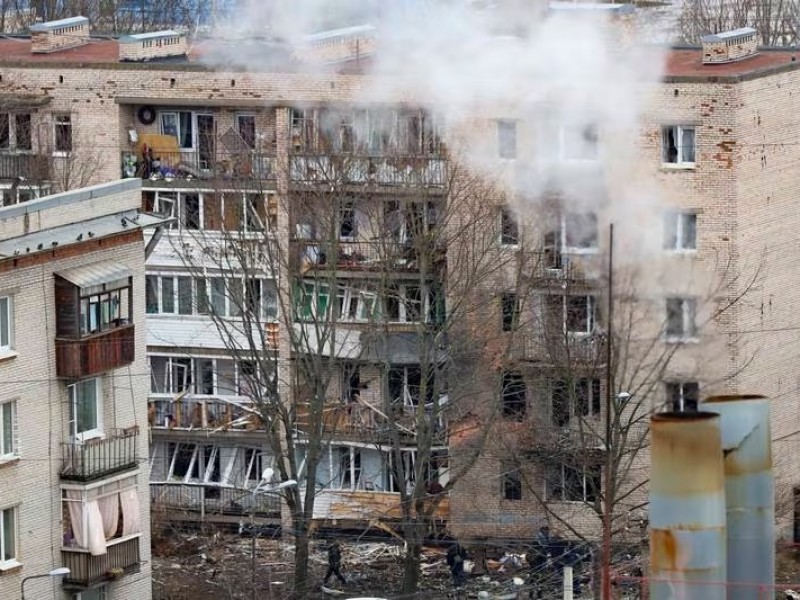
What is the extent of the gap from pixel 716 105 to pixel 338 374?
9.61 m

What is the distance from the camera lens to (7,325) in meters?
45.0

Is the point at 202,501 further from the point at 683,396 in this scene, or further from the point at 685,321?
the point at 683,396

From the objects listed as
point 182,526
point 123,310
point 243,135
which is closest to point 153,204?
point 243,135

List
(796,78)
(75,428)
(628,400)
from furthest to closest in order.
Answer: (796,78) → (628,400) → (75,428)

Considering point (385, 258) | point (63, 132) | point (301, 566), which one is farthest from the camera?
point (63, 132)

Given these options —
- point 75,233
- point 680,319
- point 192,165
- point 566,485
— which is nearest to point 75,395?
point 75,233

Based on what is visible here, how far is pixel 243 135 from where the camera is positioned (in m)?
58.4

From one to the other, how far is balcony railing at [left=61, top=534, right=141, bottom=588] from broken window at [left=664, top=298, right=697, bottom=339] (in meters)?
10.0

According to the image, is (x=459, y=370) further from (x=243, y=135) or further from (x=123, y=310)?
(x=123, y=310)

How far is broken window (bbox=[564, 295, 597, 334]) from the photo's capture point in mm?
53562

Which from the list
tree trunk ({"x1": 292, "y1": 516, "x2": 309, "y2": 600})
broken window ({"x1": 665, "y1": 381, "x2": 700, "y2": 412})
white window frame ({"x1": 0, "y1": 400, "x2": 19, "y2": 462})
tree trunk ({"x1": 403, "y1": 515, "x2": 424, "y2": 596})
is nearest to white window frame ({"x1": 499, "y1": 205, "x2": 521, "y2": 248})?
tree trunk ({"x1": 403, "y1": 515, "x2": 424, "y2": 596})

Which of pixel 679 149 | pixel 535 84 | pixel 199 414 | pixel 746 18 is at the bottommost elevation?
pixel 199 414

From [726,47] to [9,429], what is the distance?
18.0 meters

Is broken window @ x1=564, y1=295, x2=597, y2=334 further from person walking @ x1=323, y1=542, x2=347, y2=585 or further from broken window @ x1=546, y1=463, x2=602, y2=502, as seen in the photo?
person walking @ x1=323, y1=542, x2=347, y2=585
